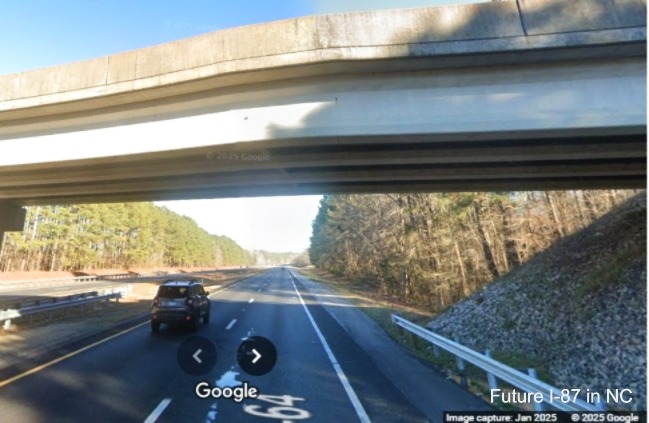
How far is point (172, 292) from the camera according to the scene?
12.4m

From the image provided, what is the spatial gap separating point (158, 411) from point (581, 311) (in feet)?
33.9

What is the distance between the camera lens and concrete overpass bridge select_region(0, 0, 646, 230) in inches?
219

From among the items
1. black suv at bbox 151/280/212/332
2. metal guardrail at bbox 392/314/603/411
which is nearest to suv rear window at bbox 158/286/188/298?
black suv at bbox 151/280/212/332

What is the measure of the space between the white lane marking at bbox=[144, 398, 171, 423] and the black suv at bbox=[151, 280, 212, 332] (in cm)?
650

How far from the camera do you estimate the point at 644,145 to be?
699 cm

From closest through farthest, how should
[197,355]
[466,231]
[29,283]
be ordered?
1. [197,355]
2. [466,231]
3. [29,283]

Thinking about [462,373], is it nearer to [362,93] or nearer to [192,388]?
[192,388]

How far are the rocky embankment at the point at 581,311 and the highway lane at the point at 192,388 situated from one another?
3.37 metres

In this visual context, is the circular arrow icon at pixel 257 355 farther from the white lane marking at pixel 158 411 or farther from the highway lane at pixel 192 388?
the white lane marking at pixel 158 411

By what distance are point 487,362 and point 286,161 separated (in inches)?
243

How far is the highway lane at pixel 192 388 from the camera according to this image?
17.5ft

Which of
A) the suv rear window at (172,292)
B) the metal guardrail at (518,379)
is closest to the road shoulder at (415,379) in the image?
the metal guardrail at (518,379)

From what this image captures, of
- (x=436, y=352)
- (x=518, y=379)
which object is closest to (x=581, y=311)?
(x=436, y=352)

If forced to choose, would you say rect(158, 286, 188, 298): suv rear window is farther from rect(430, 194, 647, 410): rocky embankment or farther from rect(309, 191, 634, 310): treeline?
rect(309, 191, 634, 310): treeline
